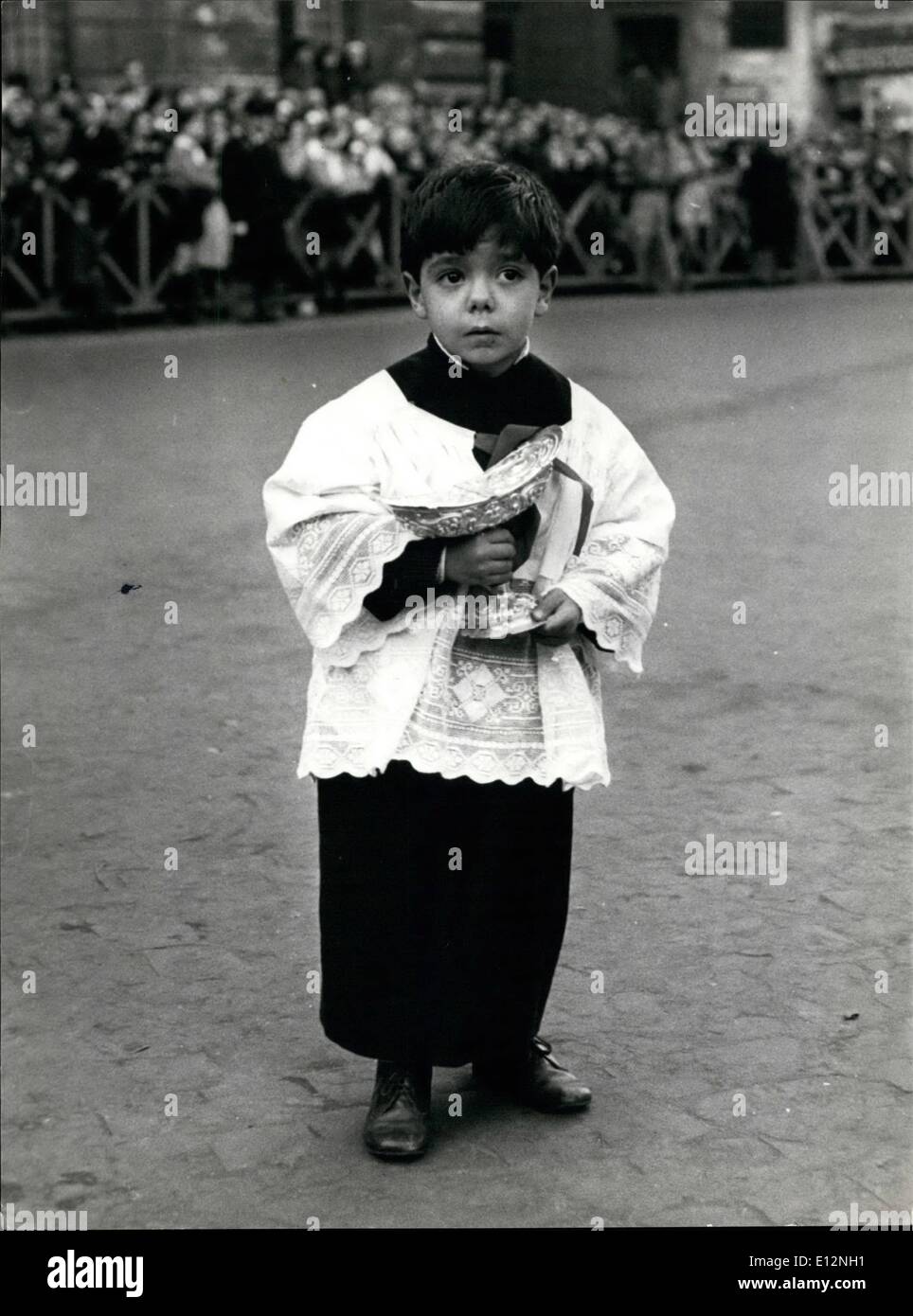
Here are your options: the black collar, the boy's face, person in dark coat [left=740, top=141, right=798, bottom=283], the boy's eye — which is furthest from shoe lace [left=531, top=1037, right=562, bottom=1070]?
person in dark coat [left=740, top=141, right=798, bottom=283]

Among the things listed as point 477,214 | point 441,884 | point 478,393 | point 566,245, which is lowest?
point 566,245

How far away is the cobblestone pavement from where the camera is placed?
12.1ft

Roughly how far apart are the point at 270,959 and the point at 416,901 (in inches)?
39.2

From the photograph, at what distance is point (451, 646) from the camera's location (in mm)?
3650

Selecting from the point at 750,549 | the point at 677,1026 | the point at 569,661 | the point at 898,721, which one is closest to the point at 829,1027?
the point at 677,1026

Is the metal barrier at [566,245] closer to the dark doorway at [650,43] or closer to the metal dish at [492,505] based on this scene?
the dark doorway at [650,43]

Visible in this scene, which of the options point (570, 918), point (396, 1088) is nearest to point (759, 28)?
point (570, 918)

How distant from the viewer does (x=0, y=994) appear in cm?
441

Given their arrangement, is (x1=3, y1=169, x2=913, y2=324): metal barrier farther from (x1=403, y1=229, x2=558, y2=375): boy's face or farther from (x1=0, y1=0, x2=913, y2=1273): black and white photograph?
(x1=403, y1=229, x2=558, y2=375): boy's face

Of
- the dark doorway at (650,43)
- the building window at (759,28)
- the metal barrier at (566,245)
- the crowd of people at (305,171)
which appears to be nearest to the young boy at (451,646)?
the crowd of people at (305,171)

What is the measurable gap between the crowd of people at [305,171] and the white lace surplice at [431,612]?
11.0 m

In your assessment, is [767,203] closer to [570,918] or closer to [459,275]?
[570,918]

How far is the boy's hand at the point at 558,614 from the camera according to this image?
3605 mm

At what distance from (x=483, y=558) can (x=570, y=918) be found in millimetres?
1558
